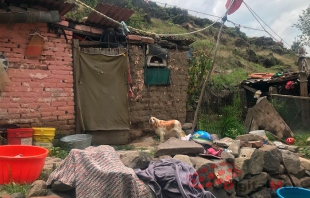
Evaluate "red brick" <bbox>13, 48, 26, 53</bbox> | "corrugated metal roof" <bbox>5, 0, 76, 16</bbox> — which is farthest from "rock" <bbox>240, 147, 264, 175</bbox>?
"red brick" <bbox>13, 48, 26, 53</bbox>

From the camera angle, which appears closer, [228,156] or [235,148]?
[228,156]

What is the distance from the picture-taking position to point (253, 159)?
570 cm

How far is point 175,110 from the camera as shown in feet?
30.6

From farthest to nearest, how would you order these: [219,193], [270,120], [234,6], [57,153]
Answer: [270,120]
[234,6]
[57,153]
[219,193]

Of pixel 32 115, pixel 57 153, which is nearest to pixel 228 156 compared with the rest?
pixel 57 153

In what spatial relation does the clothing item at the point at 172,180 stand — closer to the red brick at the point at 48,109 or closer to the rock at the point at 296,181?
the rock at the point at 296,181

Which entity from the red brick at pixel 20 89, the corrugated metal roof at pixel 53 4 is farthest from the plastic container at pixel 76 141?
the corrugated metal roof at pixel 53 4

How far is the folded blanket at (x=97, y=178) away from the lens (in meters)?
3.48

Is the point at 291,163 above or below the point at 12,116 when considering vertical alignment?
below

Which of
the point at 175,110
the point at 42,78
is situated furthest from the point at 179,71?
the point at 42,78

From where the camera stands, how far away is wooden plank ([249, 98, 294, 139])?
8.93 meters

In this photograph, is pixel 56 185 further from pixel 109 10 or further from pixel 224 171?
pixel 109 10

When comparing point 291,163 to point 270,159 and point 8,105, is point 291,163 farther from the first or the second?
point 8,105

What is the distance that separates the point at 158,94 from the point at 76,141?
10.5 feet
